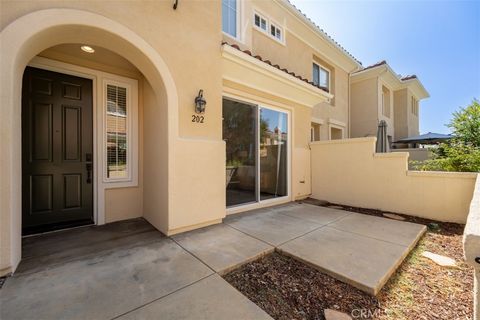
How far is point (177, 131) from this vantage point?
10.9 ft

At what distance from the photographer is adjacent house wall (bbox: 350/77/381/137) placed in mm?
10477

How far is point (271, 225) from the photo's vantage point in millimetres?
3924

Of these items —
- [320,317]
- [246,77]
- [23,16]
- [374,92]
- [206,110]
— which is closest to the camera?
[320,317]

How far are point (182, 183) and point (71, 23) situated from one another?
258 cm

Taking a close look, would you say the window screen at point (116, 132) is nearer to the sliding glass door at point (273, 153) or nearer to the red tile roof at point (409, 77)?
the sliding glass door at point (273, 153)

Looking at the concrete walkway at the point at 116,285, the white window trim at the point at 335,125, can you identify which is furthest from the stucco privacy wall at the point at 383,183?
the concrete walkway at the point at 116,285

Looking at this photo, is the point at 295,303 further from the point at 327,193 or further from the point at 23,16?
the point at 327,193

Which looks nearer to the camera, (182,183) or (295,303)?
(295,303)

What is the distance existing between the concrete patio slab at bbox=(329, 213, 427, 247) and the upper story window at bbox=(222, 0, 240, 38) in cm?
592

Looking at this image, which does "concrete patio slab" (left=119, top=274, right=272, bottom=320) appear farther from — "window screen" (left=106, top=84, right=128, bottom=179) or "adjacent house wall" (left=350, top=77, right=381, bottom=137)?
"adjacent house wall" (left=350, top=77, right=381, bottom=137)

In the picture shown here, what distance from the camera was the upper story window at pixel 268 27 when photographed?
6488 millimetres

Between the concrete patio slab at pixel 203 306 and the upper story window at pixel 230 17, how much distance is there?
20.6 ft

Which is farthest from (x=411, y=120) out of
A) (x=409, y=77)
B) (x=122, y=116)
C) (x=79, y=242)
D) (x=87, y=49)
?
(x=79, y=242)

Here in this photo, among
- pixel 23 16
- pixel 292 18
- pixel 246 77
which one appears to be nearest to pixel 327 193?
pixel 246 77
